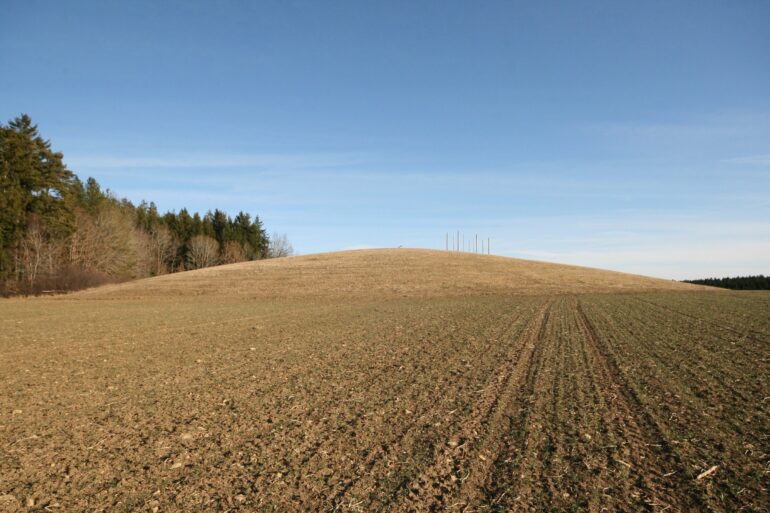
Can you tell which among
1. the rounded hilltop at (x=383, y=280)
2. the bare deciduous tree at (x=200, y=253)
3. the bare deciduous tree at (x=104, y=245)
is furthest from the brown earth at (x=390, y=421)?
the bare deciduous tree at (x=200, y=253)

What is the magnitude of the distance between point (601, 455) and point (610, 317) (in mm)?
20907

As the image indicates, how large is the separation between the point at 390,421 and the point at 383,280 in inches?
1864

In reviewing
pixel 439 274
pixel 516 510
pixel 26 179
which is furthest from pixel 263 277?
pixel 516 510

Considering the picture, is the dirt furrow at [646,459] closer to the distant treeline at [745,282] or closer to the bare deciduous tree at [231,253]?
the distant treeline at [745,282]

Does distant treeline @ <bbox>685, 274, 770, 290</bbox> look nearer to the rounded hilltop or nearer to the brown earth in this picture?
the rounded hilltop

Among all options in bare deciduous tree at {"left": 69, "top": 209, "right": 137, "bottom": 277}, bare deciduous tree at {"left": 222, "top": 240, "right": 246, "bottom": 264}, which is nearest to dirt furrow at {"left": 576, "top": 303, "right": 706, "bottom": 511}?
bare deciduous tree at {"left": 69, "top": 209, "right": 137, "bottom": 277}

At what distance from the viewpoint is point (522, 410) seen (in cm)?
838

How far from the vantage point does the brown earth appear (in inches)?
213

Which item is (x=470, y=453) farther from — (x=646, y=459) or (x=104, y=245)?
(x=104, y=245)

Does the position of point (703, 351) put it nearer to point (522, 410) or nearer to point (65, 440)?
point (522, 410)

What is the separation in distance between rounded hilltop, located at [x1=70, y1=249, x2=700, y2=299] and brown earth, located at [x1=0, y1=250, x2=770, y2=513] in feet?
100

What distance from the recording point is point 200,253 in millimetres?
107312

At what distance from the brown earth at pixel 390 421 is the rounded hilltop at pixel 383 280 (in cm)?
3055

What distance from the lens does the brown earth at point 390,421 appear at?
541 cm
